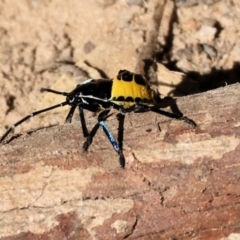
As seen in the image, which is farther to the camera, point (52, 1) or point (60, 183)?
point (52, 1)

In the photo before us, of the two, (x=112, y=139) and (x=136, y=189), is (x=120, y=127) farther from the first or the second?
(x=136, y=189)

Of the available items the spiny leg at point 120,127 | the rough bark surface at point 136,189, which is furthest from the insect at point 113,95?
the rough bark surface at point 136,189

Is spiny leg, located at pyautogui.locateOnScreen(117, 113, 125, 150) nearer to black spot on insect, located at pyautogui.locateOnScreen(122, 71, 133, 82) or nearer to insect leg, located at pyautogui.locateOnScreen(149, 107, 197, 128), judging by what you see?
insect leg, located at pyautogui.locateOnScreen(149, 107, 197, 128)

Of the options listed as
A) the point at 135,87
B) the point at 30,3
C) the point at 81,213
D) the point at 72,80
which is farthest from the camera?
the point at 30,3

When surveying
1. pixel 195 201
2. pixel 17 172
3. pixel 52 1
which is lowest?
pixel 195 201

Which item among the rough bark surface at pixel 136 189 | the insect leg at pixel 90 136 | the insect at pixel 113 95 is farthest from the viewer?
the insect at pixel 113 95

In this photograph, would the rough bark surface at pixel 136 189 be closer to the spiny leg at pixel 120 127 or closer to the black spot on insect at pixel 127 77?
the spiny leg at pixel 120 127

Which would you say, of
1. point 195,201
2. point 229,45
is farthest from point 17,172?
point 229,45

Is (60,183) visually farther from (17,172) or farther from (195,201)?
(195,201)
